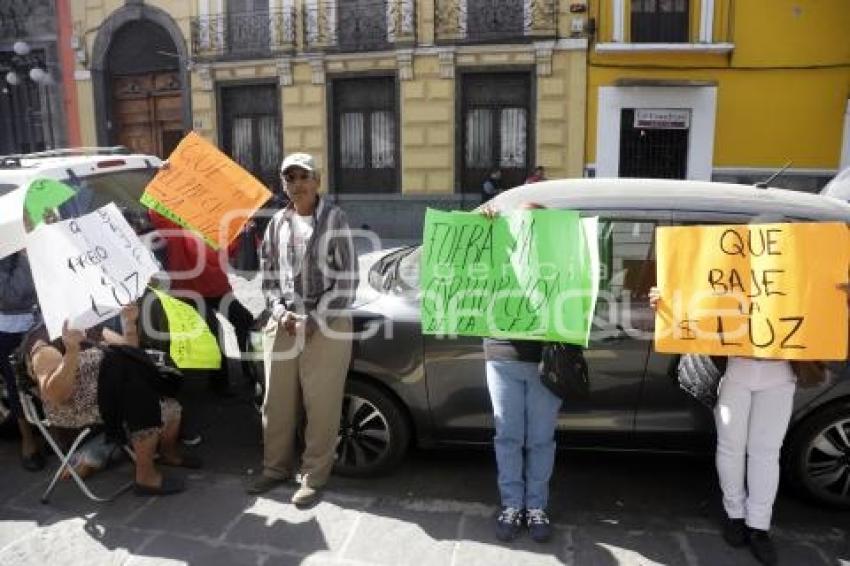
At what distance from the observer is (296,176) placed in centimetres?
362

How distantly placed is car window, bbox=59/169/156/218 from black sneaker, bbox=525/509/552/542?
3066 millimetres

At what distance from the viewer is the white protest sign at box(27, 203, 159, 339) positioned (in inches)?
135

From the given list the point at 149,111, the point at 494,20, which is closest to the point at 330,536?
the point at 494,20

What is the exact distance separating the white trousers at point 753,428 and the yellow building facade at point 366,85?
12331 mm

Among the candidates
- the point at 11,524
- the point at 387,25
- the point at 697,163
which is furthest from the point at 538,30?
the point at 11,524

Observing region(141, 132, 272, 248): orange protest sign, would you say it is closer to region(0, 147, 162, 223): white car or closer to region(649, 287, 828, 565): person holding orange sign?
region(0, 147, 162, 223): white car

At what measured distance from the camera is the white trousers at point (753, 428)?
3.14 m

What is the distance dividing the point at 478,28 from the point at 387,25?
200 cm

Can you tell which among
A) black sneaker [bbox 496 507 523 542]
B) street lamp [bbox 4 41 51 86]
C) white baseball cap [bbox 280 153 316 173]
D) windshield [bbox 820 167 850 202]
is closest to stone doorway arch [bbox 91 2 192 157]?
street lamp [bbox 4 41 51 86]

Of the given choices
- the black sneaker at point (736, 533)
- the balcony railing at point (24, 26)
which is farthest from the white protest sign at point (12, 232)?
the balcony railing at point (24, 26)

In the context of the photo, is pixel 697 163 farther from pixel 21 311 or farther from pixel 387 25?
pixel 21 311

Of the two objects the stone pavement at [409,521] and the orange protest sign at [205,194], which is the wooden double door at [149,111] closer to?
the orange protest sign at [205,194]

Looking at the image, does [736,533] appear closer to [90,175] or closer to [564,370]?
[564,370]

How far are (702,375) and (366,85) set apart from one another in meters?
13.9
